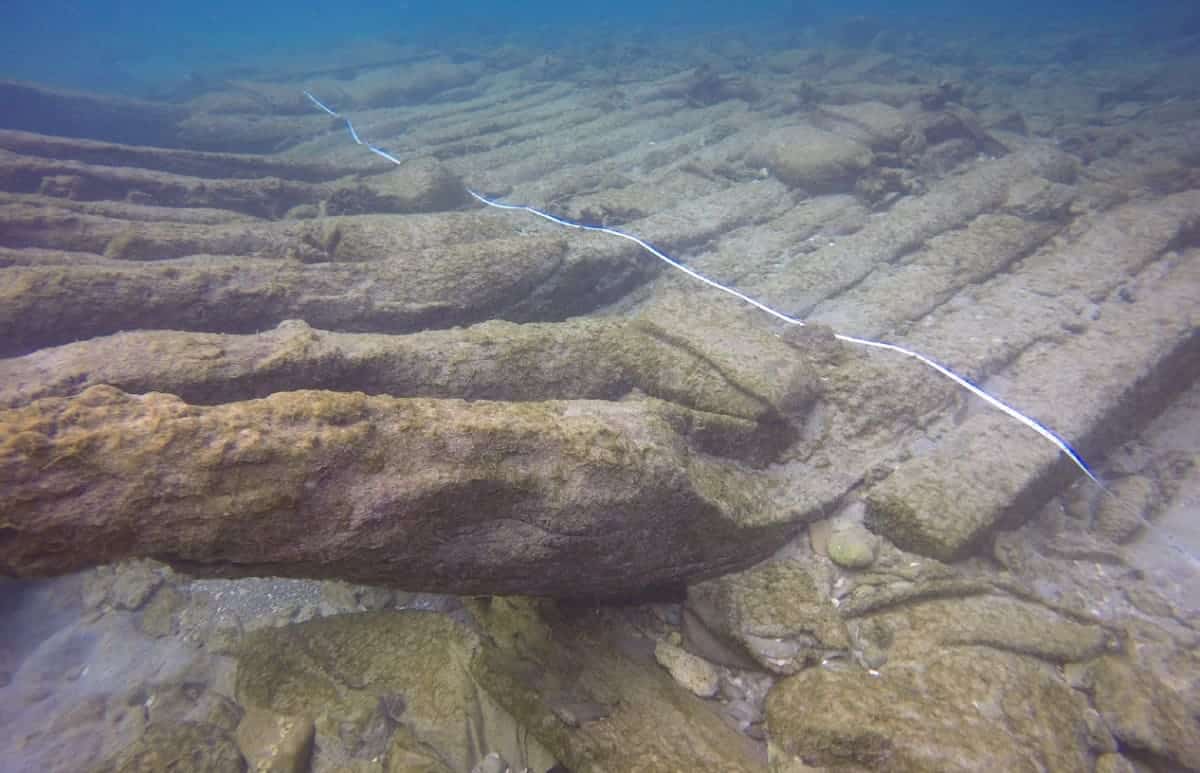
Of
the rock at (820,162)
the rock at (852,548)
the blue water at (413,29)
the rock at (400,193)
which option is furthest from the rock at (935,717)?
the blue water at (413,29)

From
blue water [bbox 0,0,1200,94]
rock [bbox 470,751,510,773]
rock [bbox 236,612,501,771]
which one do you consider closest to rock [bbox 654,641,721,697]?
rock [bbox 470,751,510,773]

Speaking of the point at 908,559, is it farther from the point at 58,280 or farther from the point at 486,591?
the point at 58,280

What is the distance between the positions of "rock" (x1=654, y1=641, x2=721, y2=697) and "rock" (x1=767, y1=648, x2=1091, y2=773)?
0.30 m

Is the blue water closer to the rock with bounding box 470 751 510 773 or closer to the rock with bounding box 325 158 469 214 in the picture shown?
the rock with bounding box 325 158 469 214

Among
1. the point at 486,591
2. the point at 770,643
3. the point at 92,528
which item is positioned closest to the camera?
the point at 92,528

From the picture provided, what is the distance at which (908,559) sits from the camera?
329 centimetres

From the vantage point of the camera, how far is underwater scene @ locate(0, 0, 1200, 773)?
218cm

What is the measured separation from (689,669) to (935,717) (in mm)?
1096

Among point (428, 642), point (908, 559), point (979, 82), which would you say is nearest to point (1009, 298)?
point (908, 559)

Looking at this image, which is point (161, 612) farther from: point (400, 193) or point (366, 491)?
point (400, 193)

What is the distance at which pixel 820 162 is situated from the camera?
7559 mm

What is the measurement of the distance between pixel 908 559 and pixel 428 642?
113 inches

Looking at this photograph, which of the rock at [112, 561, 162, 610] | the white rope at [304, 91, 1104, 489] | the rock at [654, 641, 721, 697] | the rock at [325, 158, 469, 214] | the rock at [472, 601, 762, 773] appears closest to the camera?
the rock at [472, 601, 762, 773]

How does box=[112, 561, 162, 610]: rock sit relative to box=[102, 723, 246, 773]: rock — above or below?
below
